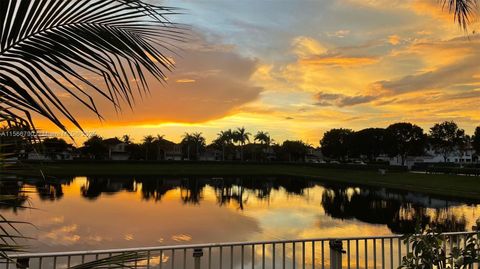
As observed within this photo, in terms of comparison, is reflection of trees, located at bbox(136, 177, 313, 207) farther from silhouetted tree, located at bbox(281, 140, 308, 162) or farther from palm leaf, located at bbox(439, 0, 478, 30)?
silhouetted tree, located at bbox(281, 140, 308, 162)

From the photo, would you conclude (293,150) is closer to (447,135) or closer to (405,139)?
(405,139)

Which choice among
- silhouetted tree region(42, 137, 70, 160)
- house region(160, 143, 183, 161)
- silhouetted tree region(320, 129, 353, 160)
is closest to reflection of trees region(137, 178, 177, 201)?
silhouetted tree region(42, 137, 70, 160)

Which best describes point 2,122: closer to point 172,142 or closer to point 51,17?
point 51,17

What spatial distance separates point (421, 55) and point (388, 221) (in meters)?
9.83

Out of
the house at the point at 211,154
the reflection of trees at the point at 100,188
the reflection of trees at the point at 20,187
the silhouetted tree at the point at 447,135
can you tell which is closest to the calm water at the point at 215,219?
the reflection of trees at the point at 100,188

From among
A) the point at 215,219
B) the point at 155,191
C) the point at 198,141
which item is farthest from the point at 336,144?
the point at 215,219

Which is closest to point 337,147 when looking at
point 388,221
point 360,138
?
point 360,138

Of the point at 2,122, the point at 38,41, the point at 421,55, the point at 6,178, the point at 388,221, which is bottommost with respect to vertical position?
the point at 388,221

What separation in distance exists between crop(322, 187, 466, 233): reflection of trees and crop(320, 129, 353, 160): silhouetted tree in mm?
67760

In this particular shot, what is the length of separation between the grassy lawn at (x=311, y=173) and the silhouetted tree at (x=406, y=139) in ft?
72.3

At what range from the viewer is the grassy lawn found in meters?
37.4

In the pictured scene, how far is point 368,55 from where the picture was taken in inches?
675

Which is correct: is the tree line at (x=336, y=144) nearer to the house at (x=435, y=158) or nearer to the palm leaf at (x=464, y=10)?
the house at (x=435, y=158)

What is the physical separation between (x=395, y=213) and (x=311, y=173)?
140ft
